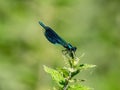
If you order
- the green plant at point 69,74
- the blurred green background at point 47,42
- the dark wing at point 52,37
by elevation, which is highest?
the blurred green background at point 47,42

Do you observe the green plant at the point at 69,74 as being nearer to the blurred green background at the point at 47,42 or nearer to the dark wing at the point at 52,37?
the dark wing at the point at 52,37

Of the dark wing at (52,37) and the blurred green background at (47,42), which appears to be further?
the blurred green background at (47,42)

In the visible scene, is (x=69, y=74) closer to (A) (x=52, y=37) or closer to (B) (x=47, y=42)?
(A) (x=52, y=37)

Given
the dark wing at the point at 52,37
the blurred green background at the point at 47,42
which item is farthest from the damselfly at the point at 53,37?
the blurred green background at the point at 47,42

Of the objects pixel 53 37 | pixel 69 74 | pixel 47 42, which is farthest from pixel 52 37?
pixel 47 42

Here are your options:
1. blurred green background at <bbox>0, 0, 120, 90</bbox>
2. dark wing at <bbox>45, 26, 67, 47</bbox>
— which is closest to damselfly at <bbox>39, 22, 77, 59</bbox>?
dark wing at <bbox>45, 26, 67, 47</bbox>

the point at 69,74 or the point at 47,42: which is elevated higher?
the point at 47,42
